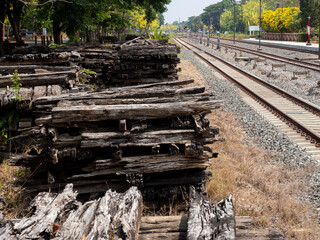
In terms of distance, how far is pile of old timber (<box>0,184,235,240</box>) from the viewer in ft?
9.55

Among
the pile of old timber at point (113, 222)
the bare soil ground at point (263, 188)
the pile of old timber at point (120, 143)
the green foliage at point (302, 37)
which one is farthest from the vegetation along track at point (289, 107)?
the green foliage at point (302, 37)

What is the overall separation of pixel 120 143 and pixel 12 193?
2142mm

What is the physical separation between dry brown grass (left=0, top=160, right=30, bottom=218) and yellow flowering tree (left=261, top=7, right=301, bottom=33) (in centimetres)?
5870

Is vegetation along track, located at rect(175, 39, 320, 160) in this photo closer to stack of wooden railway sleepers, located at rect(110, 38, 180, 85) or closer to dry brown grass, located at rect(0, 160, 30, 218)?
stack of wooden railway sleepers, located at rect(110, 38, 180, 85)

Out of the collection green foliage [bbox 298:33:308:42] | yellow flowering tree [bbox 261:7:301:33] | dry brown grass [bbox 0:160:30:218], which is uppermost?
yellow flowering tree [bbox 261:7:301:33]

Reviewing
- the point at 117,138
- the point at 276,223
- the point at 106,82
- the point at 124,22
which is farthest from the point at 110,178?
the point at 124,22

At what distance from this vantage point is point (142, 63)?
11.4 meters

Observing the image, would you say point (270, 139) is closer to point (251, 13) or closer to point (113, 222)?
point (113, 222)

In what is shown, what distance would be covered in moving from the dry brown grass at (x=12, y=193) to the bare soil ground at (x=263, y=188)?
9.94 ft

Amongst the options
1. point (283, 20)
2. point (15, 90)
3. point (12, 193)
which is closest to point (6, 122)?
point (15, 90)

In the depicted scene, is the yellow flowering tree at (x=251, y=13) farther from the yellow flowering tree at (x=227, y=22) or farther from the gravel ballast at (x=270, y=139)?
the gravel ballast at (x=270, y=139)

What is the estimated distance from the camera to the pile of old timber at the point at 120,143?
4496 millimetres

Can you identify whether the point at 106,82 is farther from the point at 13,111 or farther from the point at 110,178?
the point at 110,178

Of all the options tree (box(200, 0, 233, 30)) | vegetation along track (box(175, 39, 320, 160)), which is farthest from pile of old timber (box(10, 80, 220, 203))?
tree (box(200, 0, 233, 30))
